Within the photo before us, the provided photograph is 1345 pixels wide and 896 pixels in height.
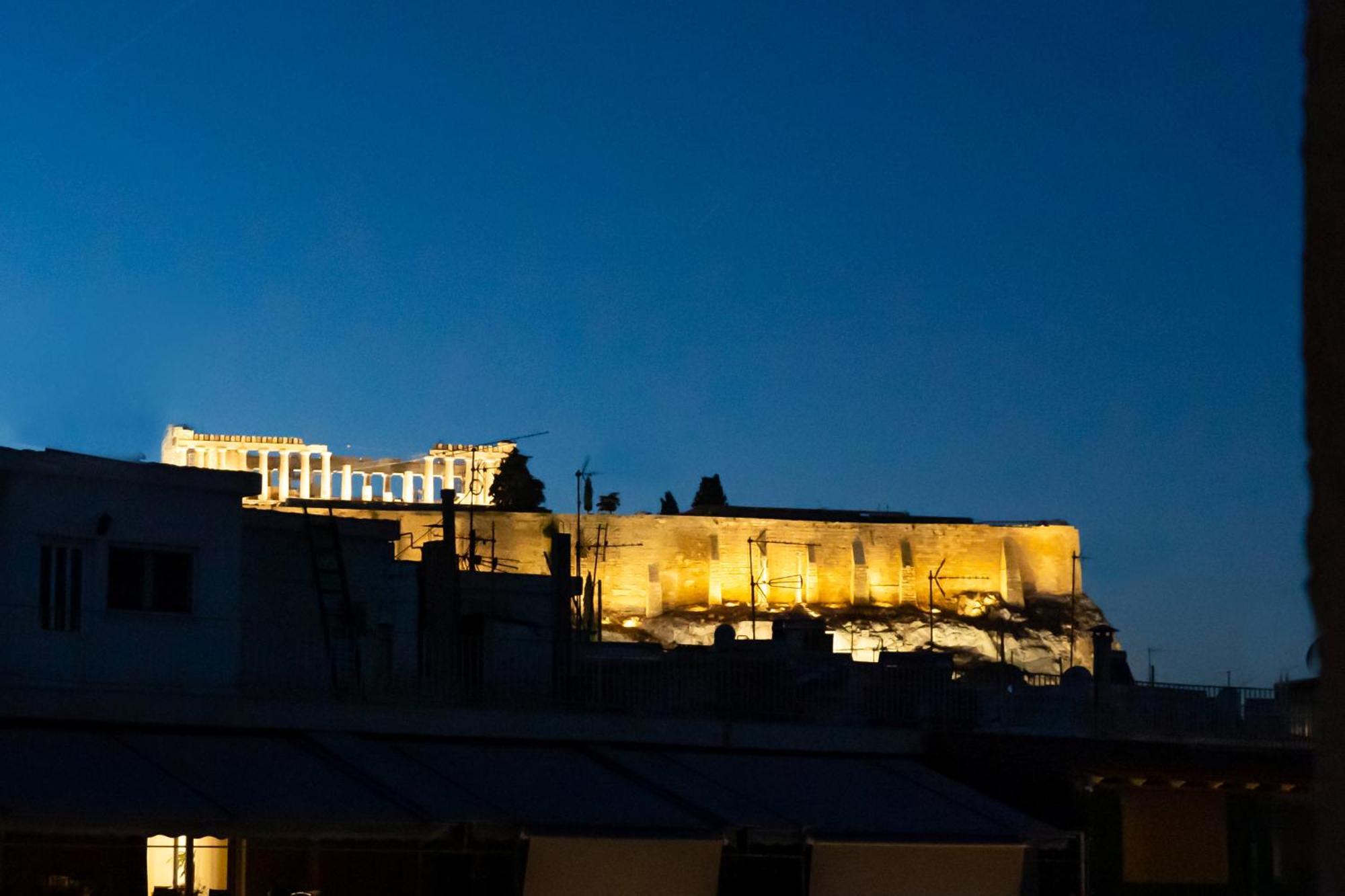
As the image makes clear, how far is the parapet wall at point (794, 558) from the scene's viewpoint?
7812 cm

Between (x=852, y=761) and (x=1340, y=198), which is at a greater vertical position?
(x=1340, y=198)

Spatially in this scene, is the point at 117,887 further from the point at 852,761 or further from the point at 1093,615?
the point at 1093,615

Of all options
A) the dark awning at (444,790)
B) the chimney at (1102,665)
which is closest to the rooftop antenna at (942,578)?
the chimney at (1102,665)

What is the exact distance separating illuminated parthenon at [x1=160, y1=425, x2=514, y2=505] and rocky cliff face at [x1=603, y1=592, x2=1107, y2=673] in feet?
41.5

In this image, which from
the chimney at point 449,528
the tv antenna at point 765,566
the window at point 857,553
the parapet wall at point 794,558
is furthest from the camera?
the window at point 857,553

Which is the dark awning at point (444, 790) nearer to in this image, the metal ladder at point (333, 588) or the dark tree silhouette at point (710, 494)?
the metal ladder at point (333, 588)

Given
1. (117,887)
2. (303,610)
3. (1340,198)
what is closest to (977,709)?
(303,610)

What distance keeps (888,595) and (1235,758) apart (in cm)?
6142

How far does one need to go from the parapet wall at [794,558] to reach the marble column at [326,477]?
2089 centimetres

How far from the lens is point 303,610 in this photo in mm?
22391

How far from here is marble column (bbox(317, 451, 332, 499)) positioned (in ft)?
313

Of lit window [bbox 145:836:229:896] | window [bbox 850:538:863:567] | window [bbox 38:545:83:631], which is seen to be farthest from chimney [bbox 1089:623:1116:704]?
window [bbox 850:538:863:567]

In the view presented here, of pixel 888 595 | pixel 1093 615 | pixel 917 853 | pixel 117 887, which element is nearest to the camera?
pixel 117 887

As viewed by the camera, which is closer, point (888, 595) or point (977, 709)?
point (977, 709)
